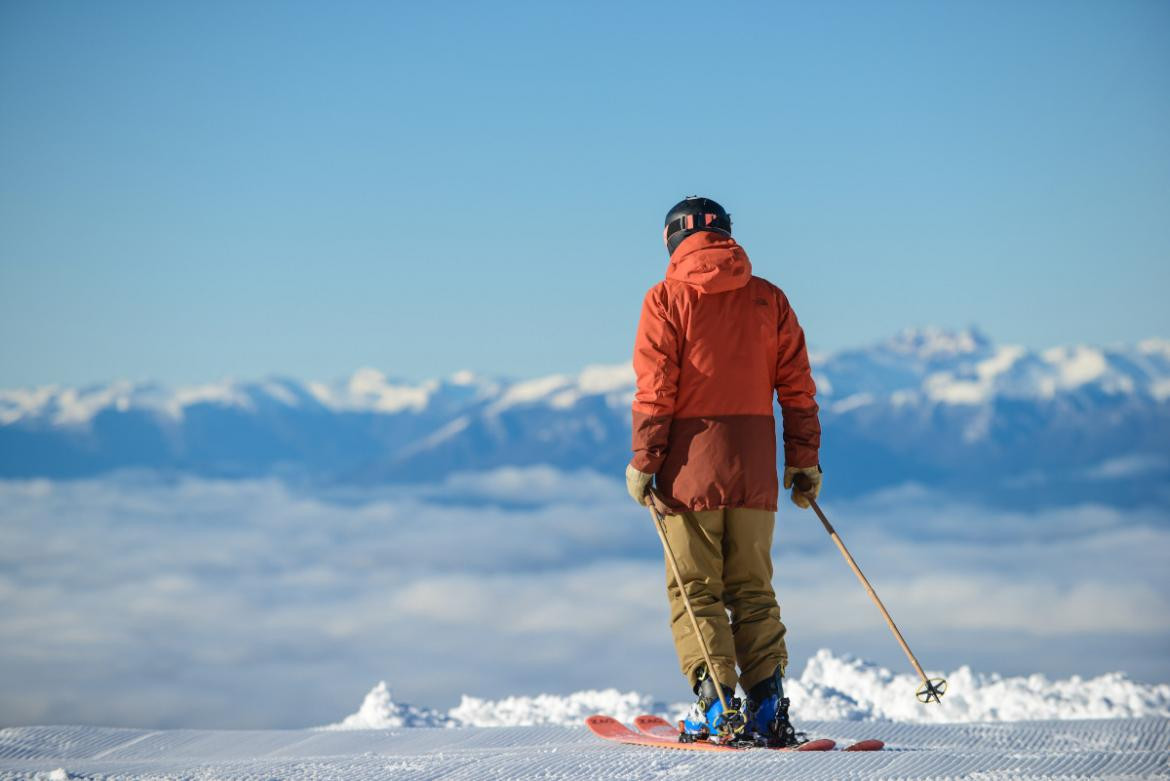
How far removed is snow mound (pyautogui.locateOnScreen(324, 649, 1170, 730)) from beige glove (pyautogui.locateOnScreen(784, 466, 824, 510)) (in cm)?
247

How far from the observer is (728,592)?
4.94 metres

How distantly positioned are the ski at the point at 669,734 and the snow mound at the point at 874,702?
191cm

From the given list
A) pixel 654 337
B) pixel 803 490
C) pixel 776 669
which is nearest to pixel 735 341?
pixel 654 337

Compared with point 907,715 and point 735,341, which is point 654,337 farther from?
point 907,715

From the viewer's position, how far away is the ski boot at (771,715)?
4.77m

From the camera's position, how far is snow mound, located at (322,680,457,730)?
7539 millimetres

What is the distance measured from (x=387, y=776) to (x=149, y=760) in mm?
1899

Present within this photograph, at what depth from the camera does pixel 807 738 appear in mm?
5055

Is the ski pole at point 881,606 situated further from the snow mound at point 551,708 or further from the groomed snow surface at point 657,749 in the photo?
the snow mound at point 551,708

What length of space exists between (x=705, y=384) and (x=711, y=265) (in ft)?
1.55

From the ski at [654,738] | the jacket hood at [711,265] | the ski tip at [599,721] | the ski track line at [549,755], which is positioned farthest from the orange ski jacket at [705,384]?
the ski tip at [599,721]

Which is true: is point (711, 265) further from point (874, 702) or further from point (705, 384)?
point (874, 702)

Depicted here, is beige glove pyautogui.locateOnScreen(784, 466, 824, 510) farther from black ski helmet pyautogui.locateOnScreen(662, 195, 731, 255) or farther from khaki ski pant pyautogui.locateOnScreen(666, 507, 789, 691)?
black ski helmet pyautogui.locateOnScreen(662, 195, 731, 255)

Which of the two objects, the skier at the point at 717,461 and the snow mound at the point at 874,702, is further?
the snow mound at the point at 874,702
